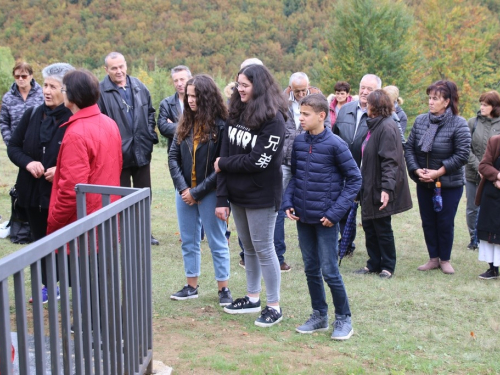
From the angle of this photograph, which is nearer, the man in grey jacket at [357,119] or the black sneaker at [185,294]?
the black sneaker at [185,294]

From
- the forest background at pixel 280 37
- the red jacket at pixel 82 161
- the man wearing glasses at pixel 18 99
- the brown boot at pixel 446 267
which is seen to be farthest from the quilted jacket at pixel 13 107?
the forest background at pixel 280 37

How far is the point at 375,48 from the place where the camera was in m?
40.2

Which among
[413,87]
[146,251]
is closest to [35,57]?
[413,87]

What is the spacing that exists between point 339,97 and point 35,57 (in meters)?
63.1

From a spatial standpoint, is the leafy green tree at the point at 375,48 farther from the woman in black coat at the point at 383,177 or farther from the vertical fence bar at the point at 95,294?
the vertical fence bar at the point at 95,294

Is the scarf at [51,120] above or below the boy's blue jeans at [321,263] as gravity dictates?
above

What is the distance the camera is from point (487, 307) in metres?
5.26

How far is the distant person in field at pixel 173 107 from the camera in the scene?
6879 millimetres

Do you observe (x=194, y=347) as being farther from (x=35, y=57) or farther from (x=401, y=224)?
(x=35, y=57)

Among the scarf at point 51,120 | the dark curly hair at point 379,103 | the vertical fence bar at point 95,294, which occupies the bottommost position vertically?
the vertical fence bar at point 95,294

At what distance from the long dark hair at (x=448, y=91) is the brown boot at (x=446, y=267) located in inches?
63.6

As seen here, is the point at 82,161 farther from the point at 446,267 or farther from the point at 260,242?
the point at 446,267

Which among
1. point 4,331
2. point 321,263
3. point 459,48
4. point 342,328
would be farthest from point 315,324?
point 459,48

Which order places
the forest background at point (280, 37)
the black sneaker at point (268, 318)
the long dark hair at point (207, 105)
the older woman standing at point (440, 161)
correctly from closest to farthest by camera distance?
the black sneaker at point (268, 318)
the long dark hair at point (207, 105)
the older woman standing at point (440, 161)
the forest background at point (280, 37)
